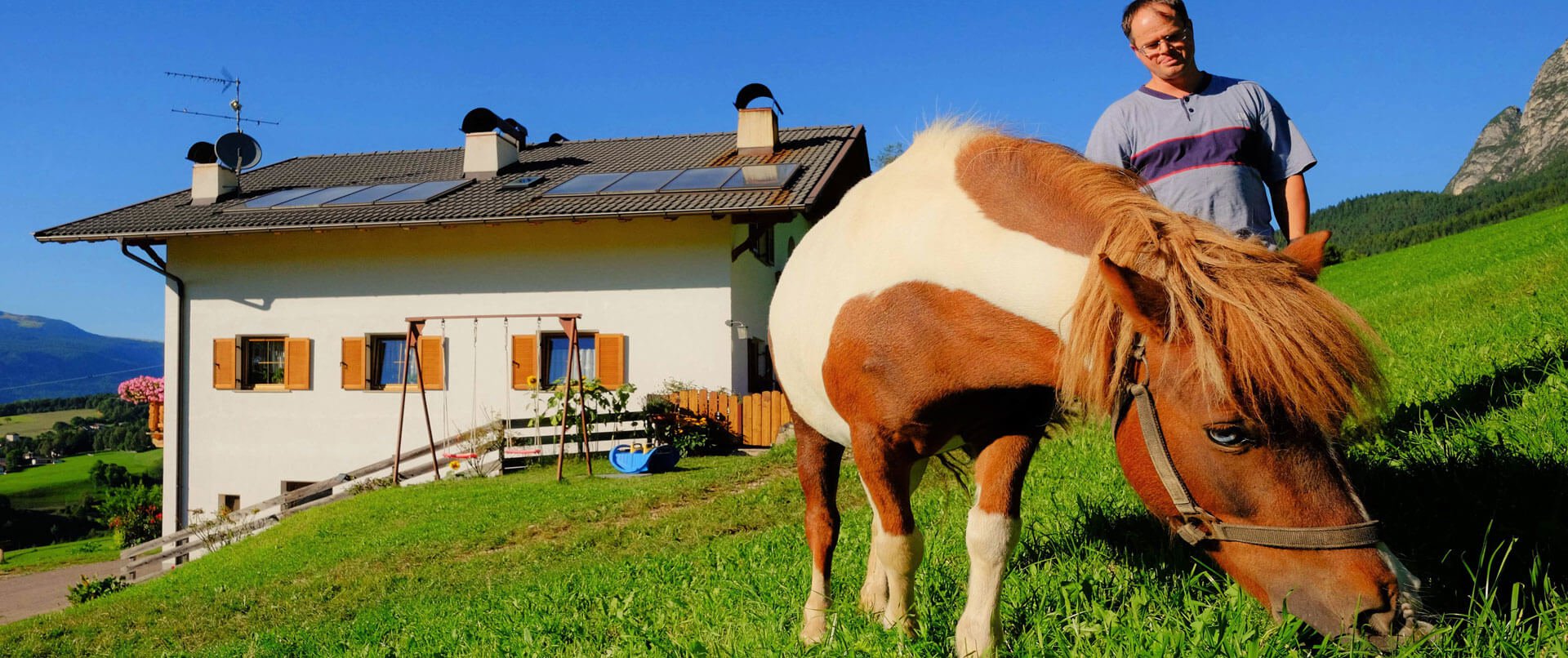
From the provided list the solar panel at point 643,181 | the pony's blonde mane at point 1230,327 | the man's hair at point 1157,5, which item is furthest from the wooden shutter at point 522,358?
the pony's blonde mane at point 1230,327

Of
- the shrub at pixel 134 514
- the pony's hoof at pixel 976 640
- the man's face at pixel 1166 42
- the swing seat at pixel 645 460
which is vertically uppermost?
the man's face at pixel 1166 42

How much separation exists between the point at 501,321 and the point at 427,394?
2.02 m

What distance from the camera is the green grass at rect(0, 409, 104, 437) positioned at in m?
83.6

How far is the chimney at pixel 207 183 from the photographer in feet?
64.1

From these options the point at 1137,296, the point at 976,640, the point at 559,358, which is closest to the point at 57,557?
the point at 559,358

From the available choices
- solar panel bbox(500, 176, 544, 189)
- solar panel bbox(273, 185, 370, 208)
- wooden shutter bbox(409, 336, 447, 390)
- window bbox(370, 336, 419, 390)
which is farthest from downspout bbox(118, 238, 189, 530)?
solar panel bbox(500, 176, 544, 189)

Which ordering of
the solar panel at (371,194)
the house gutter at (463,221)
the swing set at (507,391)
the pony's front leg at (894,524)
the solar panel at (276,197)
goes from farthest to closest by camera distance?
the solar panel at (276,197) < the solar panel at (371,194) < the house gutter at (463,221) < the swing set at (507,391) < the pony's front leg at (894,524)

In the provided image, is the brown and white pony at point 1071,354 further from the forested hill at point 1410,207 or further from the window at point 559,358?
the forested hill at point 1410,207

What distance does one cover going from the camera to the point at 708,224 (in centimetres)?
1581

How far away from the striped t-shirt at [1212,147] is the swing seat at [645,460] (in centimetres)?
1000

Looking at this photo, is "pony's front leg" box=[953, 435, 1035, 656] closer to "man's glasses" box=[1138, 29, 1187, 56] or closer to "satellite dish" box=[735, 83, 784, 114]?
"man's glasses" box=[1138, 29, 1187, 56]

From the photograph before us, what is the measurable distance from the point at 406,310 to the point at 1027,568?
16.2 meters

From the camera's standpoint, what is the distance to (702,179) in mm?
16297

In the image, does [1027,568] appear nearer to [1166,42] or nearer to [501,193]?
[1166,42]
